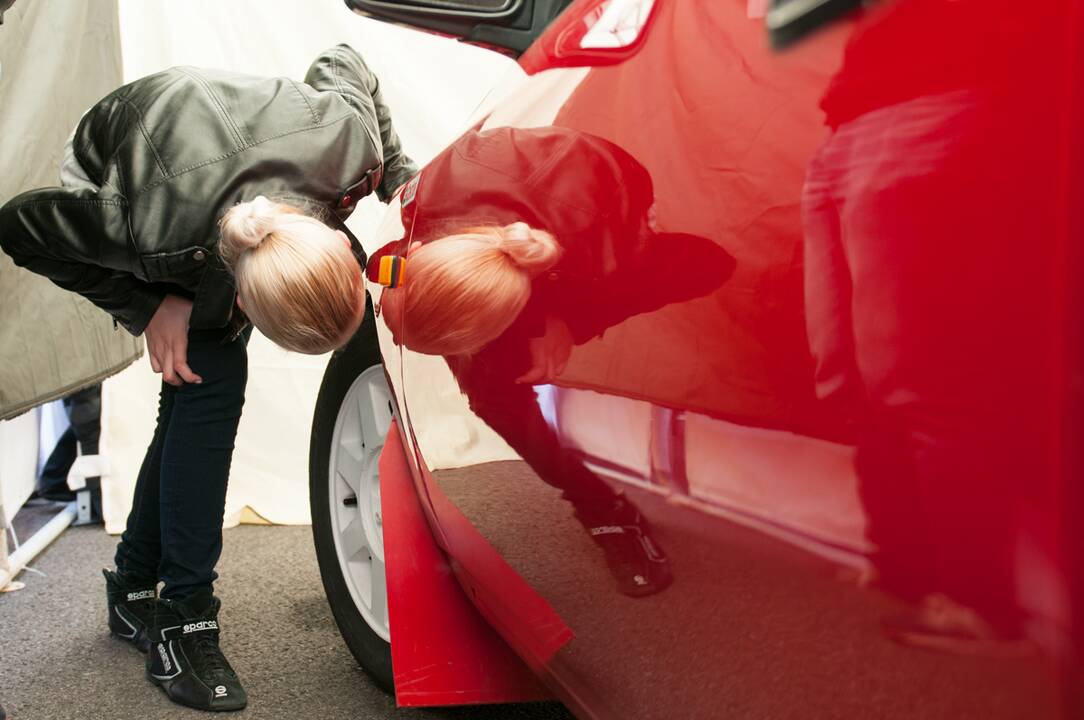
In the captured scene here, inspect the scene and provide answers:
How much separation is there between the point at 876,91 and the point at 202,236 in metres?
1.28

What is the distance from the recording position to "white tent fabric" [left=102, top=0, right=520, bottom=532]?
305cm

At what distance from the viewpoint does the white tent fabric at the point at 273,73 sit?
3053mm

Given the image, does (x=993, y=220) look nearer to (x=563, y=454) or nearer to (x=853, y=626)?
(x=853, y=626)

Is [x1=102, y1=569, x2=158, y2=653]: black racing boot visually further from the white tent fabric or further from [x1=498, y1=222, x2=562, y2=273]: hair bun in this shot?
[x1=498, y1=222, x2=562, y2=273]: hair bun

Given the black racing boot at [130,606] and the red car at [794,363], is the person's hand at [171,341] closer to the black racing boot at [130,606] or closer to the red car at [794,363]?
the black racing boot at [130,606]

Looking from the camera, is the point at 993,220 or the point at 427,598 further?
the point at 427,598

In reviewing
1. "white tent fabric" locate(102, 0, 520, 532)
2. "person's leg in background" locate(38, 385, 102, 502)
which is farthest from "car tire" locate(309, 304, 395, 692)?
"person's leg in background" locate(38, 385, 102, 502)

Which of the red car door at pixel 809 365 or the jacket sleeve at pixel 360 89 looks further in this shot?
the jacket sleeve at pixel 360 89

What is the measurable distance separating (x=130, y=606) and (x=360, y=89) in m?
1.12

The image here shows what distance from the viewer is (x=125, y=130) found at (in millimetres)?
1687

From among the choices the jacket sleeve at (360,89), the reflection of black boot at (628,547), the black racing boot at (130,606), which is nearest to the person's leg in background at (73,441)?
the black racing boot at (130,606)

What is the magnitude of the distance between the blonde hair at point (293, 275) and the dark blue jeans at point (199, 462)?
361 millimetres

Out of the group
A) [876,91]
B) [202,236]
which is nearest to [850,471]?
[876,91]

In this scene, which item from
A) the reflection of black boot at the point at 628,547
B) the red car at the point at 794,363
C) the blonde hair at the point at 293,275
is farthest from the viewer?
the blonde hair at the point at 293,275
